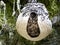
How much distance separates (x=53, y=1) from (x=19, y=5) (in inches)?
7.0

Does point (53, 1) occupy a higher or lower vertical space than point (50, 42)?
higher

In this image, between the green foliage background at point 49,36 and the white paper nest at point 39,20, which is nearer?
the white paper nest at point 39,20

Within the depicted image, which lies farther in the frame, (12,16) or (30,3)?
(12,16)

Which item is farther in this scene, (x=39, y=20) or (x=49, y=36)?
(x=49, y=36)

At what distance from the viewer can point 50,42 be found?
1.40m

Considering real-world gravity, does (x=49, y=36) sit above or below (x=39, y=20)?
below

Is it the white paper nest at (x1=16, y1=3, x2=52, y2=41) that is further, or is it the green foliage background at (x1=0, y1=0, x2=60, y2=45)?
the green foliage background at (x1=0, y1=0, x2=60, y2=45)

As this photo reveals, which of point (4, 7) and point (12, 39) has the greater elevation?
point (4, 7)

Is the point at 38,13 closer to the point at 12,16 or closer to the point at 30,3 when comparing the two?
the point at 30,3

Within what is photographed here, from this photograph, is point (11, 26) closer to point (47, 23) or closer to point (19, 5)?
point (19, 5)

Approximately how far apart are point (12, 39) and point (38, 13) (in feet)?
0.95

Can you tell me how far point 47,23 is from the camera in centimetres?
117

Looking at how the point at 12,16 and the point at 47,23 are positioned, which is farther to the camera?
the point at 12,16

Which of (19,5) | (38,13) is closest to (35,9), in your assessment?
(38,13)
